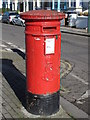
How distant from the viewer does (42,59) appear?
457 cm

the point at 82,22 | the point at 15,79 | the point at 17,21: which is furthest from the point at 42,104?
the point at 17,21

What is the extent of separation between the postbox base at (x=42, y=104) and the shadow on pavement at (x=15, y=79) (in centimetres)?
43

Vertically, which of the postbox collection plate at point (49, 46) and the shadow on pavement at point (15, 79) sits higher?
the postbox collection plate at point (49, 46)

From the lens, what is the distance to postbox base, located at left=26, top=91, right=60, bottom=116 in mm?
4652

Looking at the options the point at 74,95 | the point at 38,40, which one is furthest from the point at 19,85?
the point at 38,40

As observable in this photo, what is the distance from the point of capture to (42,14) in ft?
14.3

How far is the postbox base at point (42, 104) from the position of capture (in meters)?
4.65

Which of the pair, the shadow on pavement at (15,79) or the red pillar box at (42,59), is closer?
the red pillar box at (42,59)

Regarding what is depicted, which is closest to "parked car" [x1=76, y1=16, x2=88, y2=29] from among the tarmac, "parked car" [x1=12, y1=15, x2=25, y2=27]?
"parked car" [x1=12, y1=15, x2=25, y2=27]

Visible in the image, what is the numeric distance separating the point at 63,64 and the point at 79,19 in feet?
58.8

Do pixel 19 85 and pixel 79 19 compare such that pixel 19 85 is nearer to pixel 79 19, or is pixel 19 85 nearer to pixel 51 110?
pixel 51 110

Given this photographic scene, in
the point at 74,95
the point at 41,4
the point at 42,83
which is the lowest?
the point at 74,95

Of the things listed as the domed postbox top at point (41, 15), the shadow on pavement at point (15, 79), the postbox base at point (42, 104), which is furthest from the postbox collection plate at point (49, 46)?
the shadow on pavement at point (15, 79)

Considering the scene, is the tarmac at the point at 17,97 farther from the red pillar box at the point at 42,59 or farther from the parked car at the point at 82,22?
the parked car at the point at 82,22
